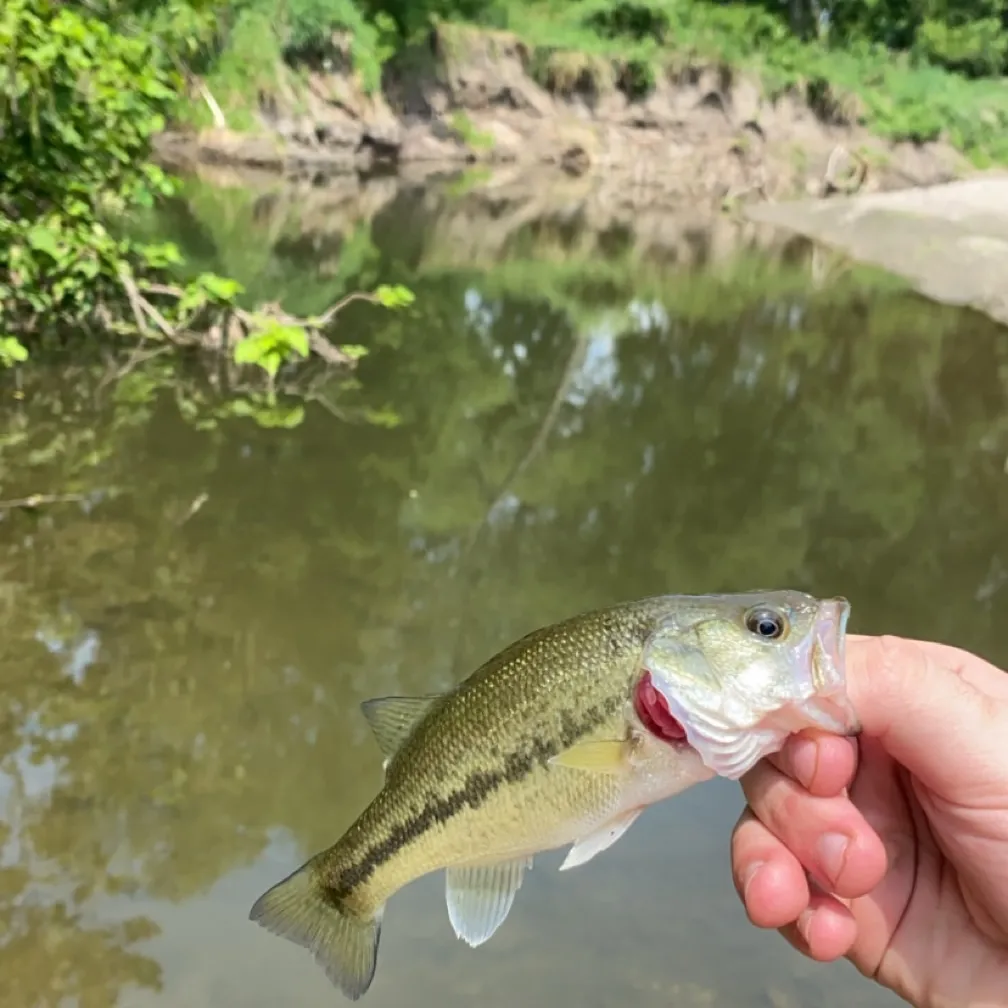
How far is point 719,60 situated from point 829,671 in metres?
37.6

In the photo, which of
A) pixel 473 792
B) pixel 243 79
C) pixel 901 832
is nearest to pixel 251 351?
pixel 473 792

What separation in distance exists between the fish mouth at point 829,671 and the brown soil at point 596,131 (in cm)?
3022

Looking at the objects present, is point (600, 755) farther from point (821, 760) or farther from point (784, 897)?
point (784, 897)

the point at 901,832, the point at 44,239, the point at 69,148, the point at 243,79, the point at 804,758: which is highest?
the point at 804,758

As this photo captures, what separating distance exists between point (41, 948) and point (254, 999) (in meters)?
0.71

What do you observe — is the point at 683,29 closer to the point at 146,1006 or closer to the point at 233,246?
the point at 233,246

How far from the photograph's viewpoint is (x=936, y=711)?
188 cm

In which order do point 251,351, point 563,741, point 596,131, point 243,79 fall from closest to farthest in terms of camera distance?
point 563,741 → point 251,351 → point 243,79 → point 596,131

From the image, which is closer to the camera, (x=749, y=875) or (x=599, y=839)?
(x=599, y=839)

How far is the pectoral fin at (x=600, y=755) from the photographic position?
69.8 inches

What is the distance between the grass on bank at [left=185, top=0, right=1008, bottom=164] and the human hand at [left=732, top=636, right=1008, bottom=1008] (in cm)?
3290

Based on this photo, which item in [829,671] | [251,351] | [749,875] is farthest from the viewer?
[251,351]

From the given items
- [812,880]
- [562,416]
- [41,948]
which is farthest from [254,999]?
[562,416]

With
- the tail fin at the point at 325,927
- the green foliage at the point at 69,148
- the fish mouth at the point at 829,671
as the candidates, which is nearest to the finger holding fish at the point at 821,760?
the fish mouth at the point at 829,671
